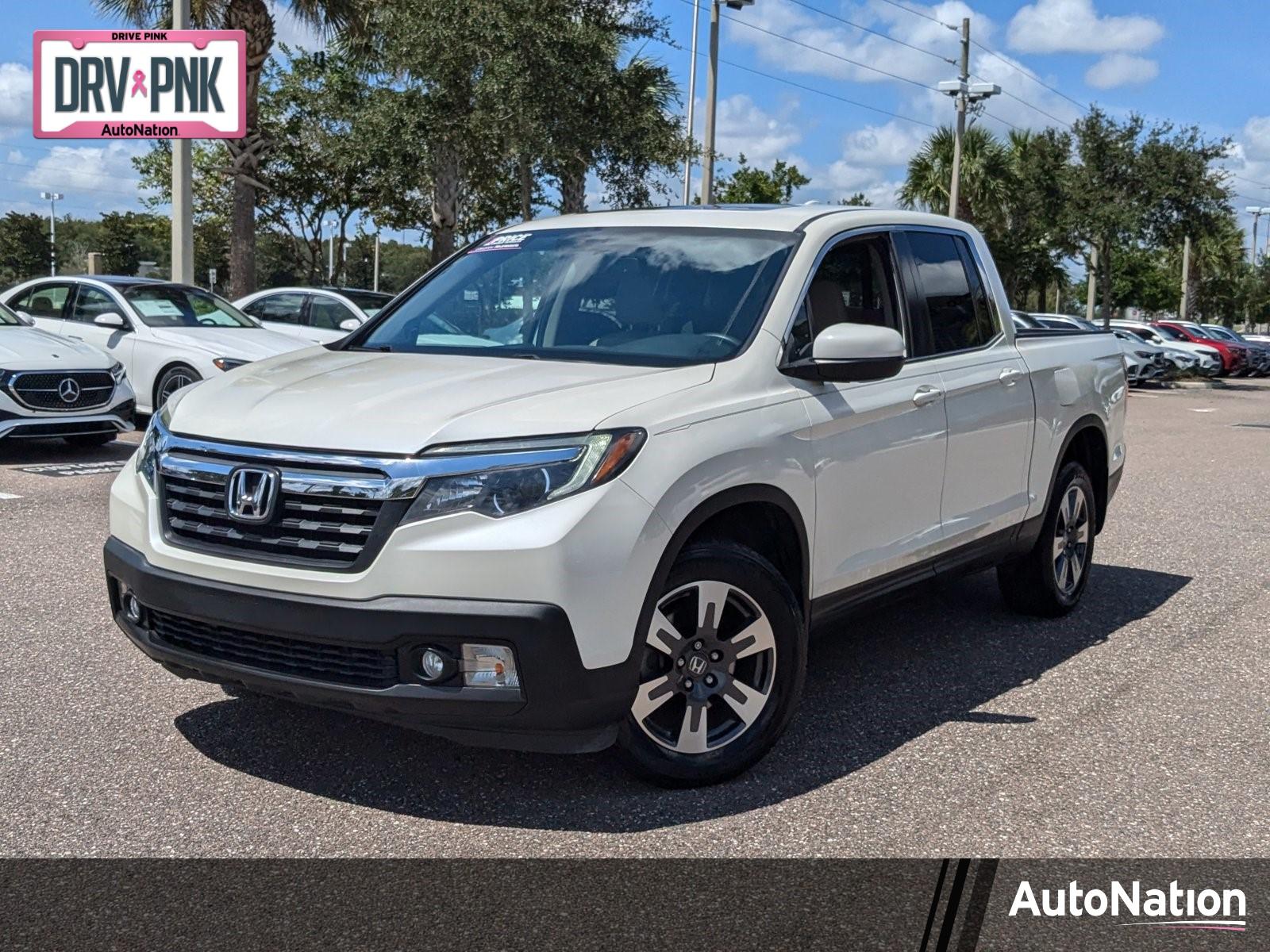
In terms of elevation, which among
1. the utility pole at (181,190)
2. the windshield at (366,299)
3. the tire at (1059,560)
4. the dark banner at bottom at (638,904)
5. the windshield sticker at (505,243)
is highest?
the utility pole at (181,190)

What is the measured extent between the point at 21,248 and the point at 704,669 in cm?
10114

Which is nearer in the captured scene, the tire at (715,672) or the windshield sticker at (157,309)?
the tire at (715,672)

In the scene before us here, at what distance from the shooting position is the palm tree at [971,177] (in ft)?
150

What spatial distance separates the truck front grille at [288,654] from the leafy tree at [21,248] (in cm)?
9594

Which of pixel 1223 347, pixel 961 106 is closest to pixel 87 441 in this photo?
pixel 961 106

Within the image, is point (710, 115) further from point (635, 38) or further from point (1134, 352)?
point (1134, 352)

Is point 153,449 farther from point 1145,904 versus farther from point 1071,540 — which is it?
point 1071,540

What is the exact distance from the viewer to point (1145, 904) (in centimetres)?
354

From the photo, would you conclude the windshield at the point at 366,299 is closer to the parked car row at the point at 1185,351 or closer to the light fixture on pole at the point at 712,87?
the light fixture on pole at the point at 712,87

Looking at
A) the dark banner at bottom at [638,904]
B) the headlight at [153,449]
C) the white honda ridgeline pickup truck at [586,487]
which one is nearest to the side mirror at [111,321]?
the white honda ridgeline pickup truck at [586,487]

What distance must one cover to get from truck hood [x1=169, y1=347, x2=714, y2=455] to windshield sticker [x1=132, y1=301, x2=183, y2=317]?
9.57 meters

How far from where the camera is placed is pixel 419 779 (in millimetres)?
4293

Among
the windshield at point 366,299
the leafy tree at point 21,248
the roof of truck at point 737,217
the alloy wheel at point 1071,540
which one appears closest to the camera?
the roof of truck at point 737,217

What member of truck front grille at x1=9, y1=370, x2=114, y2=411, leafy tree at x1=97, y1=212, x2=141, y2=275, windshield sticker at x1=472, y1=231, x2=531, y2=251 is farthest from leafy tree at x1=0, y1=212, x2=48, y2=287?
windshield sticker at x1=472, y1=231, x2=531, y2=251
